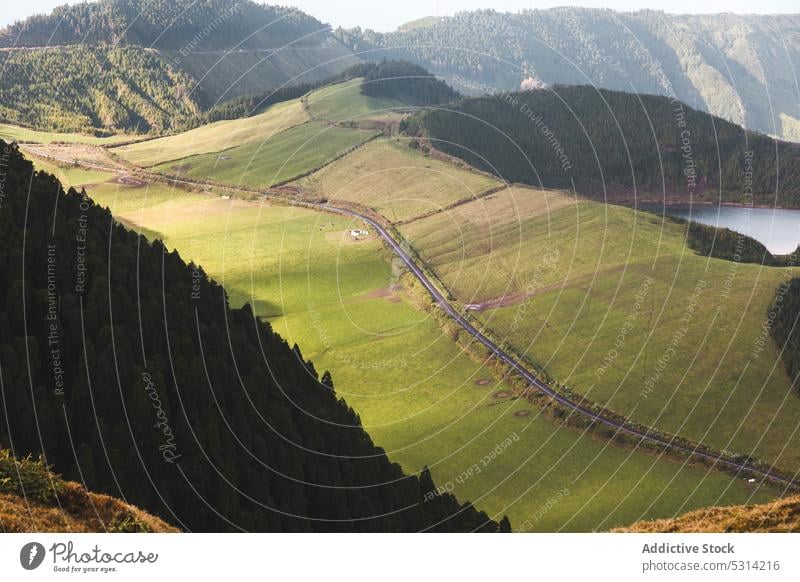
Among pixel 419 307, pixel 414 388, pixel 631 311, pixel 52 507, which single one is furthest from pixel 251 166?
pixel 52 507

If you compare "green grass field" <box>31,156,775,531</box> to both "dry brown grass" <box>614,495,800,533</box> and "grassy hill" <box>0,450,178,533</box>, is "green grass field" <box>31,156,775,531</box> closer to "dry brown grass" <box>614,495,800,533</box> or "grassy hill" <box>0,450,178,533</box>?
"dry brown grass" <box>614,495,800,533</box>

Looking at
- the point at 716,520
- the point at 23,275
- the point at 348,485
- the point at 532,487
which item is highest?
the point at 23,275

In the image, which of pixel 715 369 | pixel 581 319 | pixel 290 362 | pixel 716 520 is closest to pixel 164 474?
pixel 290 362

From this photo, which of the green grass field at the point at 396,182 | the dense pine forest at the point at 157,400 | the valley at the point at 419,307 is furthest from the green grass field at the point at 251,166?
the dense pine forest at the point at 157,400

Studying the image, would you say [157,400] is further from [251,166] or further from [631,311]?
[251,166]

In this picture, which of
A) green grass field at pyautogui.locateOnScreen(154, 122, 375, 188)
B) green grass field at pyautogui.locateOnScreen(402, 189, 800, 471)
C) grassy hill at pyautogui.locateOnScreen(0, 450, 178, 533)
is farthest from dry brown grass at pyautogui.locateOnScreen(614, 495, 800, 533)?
green grass field at pyautogui.locateOnScreen(154, 122, 375, 188)

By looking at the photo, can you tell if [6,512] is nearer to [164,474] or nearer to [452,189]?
[164,474]
